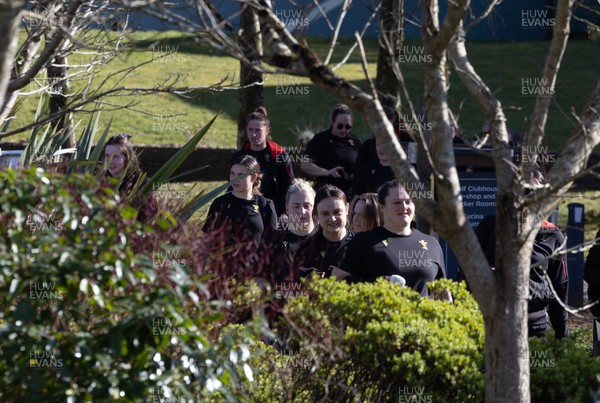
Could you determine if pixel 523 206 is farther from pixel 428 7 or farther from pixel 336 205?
pixel 336 205

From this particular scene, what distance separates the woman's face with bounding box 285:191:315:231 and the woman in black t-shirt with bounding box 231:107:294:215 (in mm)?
2207

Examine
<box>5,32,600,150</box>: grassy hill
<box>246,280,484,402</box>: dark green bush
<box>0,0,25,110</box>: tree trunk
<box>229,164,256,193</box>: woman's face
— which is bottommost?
<box>246,280,484,402</box>: dark green bush

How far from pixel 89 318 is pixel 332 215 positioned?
10.5ft

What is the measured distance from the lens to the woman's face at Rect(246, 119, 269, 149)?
9.45 meters

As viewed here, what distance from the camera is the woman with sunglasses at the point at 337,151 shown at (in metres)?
10.3

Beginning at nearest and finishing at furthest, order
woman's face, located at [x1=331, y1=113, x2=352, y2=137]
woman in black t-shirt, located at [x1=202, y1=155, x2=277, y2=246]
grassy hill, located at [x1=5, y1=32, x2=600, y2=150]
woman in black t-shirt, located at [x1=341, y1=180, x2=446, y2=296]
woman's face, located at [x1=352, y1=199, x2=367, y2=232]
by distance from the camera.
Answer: woman in black t-shirt, located at [x1=341, y1=180, x2=446, y2=296], woman's face, located at [x1=352, y1=199, x2=367, y2=232], woman in black t-shirt, located at [x1=202, y1=155, x2=277, y2=246], woman's face, located at [x1=331, y1=113, x2=352, y2=137], grassy hill, located at [x1=5, y1=32, x2=600, y2=150]

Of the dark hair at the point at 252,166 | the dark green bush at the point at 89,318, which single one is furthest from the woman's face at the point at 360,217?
the dark green bush at the point at 89,318

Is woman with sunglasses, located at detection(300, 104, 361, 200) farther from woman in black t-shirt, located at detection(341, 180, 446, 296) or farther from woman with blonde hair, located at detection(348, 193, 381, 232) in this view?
woman in black t-shirt, located at detection(341, 180, 446, 296)

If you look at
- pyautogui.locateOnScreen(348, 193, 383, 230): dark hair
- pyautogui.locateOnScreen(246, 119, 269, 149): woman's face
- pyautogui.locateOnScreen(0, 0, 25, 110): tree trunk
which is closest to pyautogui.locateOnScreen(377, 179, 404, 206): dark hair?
pyautogui.locateOnScreen(348, 193, 383, 230): dark hair

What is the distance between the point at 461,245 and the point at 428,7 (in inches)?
42.5

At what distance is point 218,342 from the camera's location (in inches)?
172

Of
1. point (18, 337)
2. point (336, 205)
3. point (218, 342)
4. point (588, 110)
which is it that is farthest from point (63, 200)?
point (336, 205)

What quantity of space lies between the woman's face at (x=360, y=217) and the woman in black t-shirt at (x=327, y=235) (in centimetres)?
31

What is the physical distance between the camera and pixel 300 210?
7180 mm
